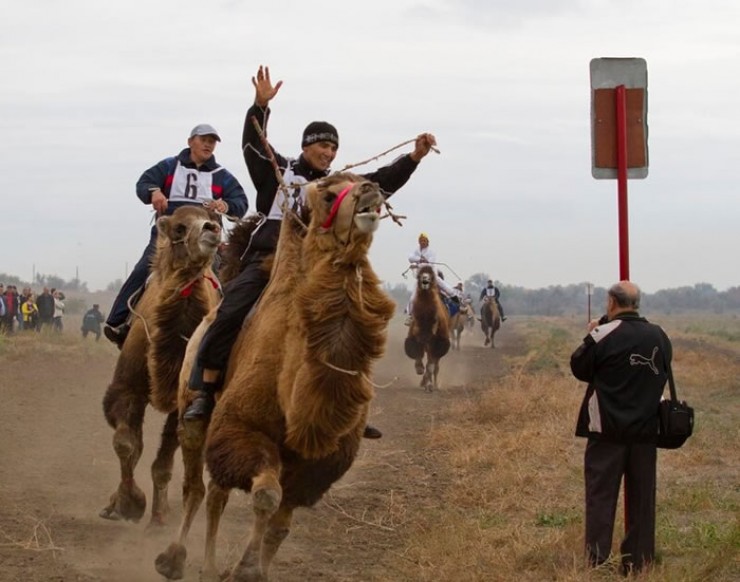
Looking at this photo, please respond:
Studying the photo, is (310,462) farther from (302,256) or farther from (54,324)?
(54,324)

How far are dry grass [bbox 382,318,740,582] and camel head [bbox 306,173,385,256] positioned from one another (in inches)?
96.2

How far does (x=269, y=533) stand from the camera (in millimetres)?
7254

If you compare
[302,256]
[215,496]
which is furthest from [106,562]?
[302,256]

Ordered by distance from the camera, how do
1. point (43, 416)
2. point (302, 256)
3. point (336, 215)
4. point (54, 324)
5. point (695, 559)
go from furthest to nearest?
point (54, 324), point (43, 416), point (695, 559), point (302, 256), point (336, 215)

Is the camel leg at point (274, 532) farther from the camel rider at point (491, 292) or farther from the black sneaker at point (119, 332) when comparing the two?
the camel rider at point (491, 292)

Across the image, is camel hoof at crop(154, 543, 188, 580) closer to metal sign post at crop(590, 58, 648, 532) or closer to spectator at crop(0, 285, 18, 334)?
metal sign post at crop(590, 58, 648, 532)

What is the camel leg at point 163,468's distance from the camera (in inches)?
364

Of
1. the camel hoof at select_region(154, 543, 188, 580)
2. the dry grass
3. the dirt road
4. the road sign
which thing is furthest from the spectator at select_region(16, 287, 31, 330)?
the road sign

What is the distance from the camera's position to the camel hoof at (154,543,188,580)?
25.7 feet

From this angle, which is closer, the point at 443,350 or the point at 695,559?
the point at 695,559

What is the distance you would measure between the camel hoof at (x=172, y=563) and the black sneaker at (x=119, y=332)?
2.57 metres

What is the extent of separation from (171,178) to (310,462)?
4.05 metres

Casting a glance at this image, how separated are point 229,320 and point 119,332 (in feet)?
9.60

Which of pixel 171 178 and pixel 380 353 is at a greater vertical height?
pixel 171 178
